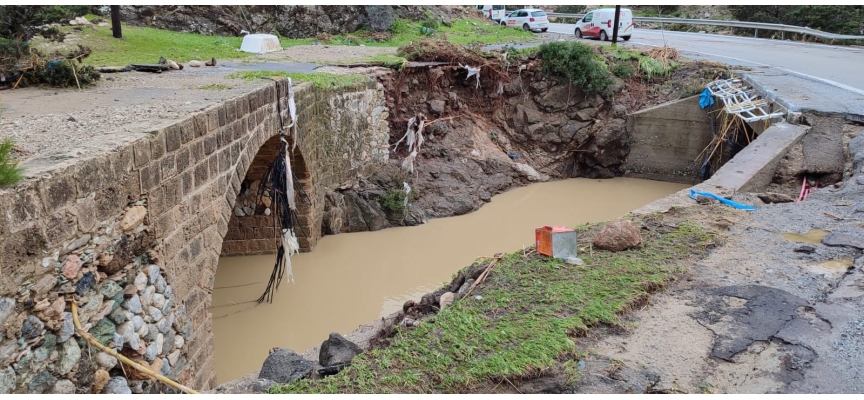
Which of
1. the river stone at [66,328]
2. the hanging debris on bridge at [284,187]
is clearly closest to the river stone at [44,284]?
the river stone at [66,328]

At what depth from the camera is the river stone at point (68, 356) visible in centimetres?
411

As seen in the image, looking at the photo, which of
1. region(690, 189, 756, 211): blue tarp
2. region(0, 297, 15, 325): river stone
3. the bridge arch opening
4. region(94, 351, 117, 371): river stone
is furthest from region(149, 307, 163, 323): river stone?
region(690, 189, 756, 211): blue tarp

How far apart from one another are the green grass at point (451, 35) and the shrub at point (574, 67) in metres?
4.15

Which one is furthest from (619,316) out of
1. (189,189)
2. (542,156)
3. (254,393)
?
(542,156)

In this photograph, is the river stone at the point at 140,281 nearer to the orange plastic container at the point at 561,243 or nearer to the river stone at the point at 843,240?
the orange plastic container at the point at 561,243

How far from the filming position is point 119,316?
474cm

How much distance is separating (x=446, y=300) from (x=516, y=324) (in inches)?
38.2

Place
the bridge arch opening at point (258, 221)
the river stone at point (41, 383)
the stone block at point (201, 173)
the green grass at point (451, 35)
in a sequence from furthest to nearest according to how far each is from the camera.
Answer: the green grass at point (451, 35) → the bridge arch opening at point (258, 221) → the stone block at point (201, 173) → the river stone at point (41, 383)

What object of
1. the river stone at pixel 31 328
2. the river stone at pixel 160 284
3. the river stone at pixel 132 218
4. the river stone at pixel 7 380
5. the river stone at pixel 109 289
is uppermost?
the river stone at pixel 132 218

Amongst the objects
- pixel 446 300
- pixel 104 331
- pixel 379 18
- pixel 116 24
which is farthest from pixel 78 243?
pixel 379 18

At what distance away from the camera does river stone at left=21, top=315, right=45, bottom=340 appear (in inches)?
148

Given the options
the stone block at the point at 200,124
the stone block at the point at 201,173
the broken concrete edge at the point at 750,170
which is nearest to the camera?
the stone block at the point at 200,124

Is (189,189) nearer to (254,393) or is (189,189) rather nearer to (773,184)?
(254,393)

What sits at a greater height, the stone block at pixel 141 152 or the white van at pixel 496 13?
the white van at pixel 496 13
